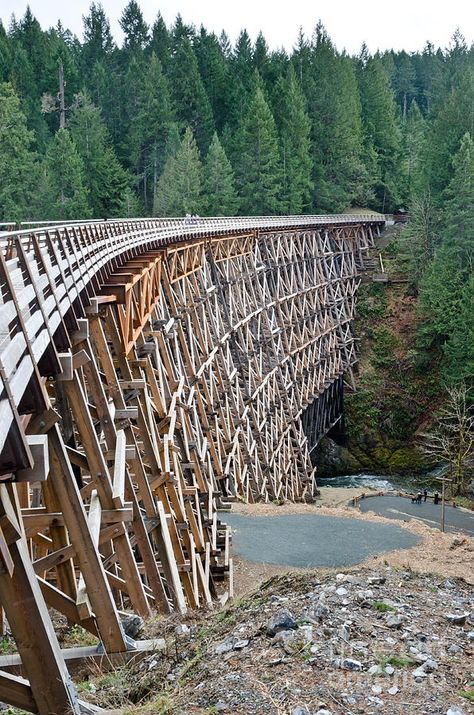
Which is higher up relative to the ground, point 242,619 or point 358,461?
point 242,619

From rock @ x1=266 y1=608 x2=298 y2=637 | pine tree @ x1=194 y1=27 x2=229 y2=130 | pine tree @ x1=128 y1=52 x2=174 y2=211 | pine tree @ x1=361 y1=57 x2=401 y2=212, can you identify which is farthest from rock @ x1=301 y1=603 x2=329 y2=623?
pine tree @ x1=194 y1=27 x2=229 y2=130

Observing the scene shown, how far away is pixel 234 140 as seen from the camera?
52.3 metres

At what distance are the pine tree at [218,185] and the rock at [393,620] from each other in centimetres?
4066

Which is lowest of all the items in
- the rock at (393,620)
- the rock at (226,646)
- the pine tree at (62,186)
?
the rock at (226,646)

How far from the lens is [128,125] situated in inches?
2233

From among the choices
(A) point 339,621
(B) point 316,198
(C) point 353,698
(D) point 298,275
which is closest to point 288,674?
(C) point 353,698

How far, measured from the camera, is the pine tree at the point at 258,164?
47.1 metres

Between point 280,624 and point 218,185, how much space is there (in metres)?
41.8

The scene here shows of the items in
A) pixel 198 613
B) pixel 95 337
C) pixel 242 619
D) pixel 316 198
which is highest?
pixel 316 198

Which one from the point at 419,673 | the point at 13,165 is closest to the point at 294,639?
the point at 419,673

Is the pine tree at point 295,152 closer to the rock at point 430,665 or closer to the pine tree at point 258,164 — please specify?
the pine tree at point 258,164

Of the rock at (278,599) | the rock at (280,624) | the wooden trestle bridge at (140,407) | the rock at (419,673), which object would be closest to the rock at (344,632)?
the rock at (280,624)

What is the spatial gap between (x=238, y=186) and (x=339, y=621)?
1758 inches

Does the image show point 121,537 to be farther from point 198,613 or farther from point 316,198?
point 316,198
